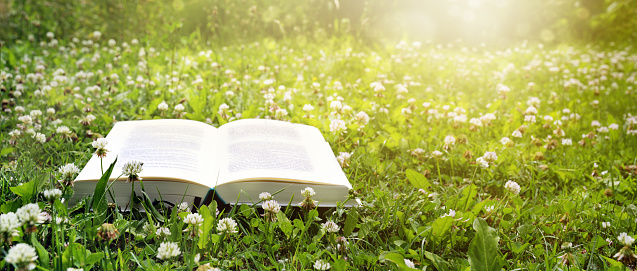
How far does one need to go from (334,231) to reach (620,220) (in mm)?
1052

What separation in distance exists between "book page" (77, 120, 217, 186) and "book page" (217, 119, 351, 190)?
0.24 feet

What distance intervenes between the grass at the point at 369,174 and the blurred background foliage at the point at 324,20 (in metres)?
0.81

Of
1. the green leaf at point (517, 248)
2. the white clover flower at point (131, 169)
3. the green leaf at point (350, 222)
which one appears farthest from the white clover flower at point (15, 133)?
the green leaf at point (517, 248)

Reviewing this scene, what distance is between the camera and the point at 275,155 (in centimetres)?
162

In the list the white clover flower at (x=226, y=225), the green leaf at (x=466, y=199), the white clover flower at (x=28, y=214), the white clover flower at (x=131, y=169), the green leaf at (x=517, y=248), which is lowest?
the green leaf at (x=517, y=248)

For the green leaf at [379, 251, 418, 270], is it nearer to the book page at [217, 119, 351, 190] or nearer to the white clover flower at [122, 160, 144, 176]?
the book page at [217, 119, 351, 190]

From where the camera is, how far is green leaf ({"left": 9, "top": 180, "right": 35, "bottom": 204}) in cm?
137

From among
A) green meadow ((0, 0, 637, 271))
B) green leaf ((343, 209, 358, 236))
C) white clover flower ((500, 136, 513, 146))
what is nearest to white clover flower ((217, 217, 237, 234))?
green meadow ((0, 0, 637, 271))

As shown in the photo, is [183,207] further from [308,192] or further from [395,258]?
[395,258]

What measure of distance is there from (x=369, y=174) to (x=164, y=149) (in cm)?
88

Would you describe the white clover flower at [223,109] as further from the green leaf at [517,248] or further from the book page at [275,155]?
the green leaf at [517,248]

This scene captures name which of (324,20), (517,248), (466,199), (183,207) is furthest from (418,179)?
(324,20)

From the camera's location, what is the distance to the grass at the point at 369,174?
4.20 ft

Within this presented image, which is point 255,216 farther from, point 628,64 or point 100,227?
point 628,64
